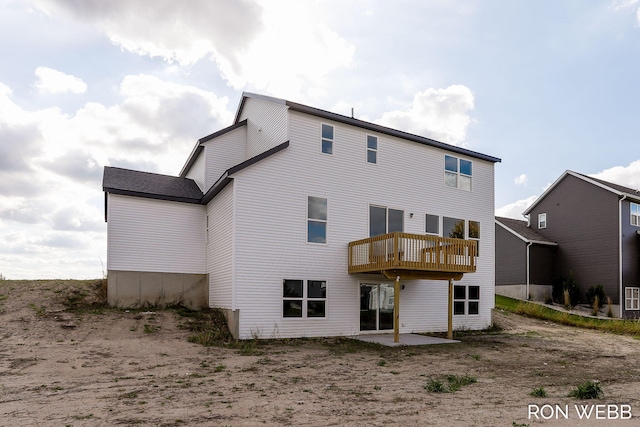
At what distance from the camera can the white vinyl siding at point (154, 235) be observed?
57.2 ft

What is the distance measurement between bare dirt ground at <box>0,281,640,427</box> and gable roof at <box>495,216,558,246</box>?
13.9 m

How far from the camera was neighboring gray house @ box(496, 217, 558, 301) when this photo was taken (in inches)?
1216

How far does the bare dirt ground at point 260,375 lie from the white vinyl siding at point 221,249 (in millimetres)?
1655

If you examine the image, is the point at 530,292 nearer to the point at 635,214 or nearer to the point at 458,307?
the point at 635,214

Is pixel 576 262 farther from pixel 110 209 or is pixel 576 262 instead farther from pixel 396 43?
pixel 110 209

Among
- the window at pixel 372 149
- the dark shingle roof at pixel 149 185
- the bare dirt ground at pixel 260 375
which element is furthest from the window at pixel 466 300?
the dark shingle roof at pixel 149 185

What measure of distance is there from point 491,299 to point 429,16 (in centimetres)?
1207

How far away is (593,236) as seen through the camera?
30062 millimetres

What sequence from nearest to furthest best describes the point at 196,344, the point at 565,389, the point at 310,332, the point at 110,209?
the point at 565,389 < the point at 196,344 < the point at 310,332 < the point at 110,209

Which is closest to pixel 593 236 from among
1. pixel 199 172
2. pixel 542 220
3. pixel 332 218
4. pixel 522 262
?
pixel 542 220

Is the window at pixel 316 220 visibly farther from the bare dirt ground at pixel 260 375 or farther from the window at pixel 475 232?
the window at pixel 475 232

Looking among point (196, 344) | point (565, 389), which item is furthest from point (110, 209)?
point (565, 389)

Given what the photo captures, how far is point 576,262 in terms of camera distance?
30859 millimetres

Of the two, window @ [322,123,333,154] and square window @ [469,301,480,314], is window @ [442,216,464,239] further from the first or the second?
window @ [322,123,333,154]
